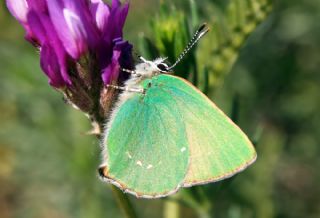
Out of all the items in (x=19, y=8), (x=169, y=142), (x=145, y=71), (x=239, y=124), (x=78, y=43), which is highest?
(x=19, y=8)

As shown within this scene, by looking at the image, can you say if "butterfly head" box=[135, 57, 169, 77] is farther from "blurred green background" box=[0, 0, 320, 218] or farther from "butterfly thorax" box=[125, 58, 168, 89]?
"blurred green background" box=[0, 0, 320, 218]

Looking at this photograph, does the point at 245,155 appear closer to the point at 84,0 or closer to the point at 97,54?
the point at 97,54

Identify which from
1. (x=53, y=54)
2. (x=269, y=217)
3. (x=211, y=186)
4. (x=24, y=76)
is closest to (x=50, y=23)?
(x=53, y=54)

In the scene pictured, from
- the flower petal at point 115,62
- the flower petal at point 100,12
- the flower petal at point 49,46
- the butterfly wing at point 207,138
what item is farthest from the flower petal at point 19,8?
the butterfly wing at point 207,138

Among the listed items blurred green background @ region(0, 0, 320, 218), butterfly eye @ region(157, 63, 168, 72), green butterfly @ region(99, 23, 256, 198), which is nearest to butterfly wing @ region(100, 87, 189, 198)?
green butterfly @ region(99, 23, 256, 198)

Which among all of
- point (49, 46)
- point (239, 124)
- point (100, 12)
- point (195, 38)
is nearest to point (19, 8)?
point (49, 46)

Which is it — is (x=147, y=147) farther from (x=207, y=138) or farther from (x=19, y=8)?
(x=19, y=8)

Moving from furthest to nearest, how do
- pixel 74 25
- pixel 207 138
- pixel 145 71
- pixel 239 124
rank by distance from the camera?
pixel 239 124 < pixel 145 71 < pixel 207 138 < pixel 74 25
